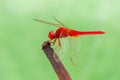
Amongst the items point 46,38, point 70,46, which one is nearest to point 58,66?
point 70,46

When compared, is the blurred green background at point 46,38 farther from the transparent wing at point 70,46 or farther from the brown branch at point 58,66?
the brown branch at point 58,66

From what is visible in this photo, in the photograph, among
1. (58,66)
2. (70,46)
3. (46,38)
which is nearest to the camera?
(58,66)

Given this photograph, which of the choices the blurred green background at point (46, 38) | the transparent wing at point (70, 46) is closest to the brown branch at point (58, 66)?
the transparent wing at point (70, 46)

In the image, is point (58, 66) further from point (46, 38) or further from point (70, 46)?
point (46, 38)

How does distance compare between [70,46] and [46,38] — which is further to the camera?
[46,38]

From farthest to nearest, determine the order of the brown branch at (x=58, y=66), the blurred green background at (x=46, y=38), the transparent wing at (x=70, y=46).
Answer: the blurred green background at (x=46, y=38), the transparent wing at (x=70, y=46), the brown branch at (x=58, y=66)

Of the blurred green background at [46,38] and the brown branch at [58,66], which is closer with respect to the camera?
the brown branch at [58,66]

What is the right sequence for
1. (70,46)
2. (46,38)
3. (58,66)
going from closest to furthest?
1. (58,66)
2. (70,46)
3. (46,38)

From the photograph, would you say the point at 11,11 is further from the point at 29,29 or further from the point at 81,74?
the point at 81,74

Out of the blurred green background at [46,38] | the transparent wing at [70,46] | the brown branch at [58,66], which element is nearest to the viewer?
the brown branch at [58,66]
